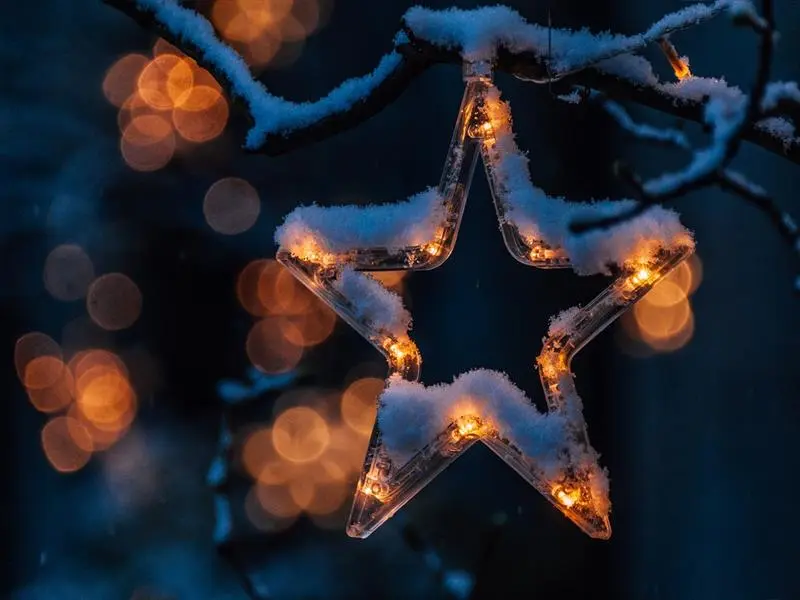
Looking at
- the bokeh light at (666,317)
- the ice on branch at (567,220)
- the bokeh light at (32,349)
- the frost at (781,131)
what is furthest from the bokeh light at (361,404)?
the frost at (781,131)

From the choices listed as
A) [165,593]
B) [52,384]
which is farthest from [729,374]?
[52,384]

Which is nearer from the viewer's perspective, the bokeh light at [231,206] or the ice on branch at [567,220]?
the ice on branch at [567,220]

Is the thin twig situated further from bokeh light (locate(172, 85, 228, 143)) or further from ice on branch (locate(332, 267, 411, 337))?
bokeh light (locate(172, 85, 228, 143))

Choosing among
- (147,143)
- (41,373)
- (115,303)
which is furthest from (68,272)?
(147,143)

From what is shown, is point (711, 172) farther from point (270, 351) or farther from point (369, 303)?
point (270, 351)

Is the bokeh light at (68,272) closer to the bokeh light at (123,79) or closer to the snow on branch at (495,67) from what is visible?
the bokeh light at (123,79)

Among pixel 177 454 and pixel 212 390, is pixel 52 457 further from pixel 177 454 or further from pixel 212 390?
pixel 212 390

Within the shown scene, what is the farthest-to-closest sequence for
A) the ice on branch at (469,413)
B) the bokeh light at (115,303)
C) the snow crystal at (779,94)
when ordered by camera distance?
the bokeh light at (115,303) < the ice on branch at (469,413) < the snow crystal at (779,94)
